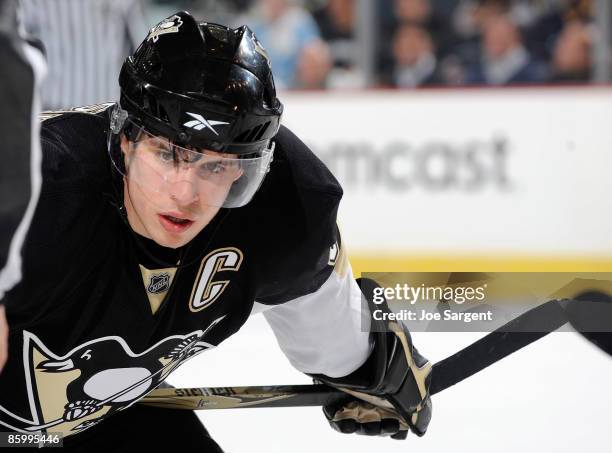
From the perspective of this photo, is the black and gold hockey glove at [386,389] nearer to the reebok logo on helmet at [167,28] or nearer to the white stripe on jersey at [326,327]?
the white stripe on jersey at [326,327]

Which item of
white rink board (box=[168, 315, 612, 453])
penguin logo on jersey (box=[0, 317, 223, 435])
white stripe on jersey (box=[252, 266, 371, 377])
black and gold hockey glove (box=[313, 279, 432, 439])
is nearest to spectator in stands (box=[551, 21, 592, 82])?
white rink board (box=[168, 315, 612, 453])

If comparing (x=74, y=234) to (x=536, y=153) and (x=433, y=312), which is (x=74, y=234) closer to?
(x=433, y=312)

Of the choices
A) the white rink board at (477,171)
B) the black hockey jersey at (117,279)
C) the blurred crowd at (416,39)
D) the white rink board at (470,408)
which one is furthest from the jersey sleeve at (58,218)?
the blurred crowd at (416,39)

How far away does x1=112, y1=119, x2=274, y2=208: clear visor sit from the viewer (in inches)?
50.7

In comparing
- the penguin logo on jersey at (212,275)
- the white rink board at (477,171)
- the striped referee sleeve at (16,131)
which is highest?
the striped referee sleeve at (16,131)

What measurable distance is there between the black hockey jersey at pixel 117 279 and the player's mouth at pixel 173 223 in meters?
0.05

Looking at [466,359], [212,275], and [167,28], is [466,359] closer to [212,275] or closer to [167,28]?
[212,275]

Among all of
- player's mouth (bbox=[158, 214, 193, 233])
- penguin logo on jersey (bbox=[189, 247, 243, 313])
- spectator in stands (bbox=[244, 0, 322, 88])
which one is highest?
player's mouth (bbox=[158, 214, 193, 233])

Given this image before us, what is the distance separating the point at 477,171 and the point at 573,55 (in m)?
0.91

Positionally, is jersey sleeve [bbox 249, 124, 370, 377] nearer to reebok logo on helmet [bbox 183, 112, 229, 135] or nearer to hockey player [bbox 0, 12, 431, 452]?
hockey player [bbox 0, 12, 431, 452]

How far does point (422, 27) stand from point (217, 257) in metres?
3.19

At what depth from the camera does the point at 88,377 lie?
→ 1.41m

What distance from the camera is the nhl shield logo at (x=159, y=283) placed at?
4.43ft

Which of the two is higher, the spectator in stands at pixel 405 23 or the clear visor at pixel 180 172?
the clear visor at pixel 180 172
